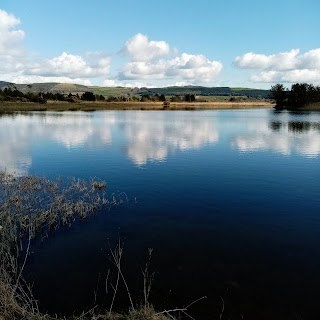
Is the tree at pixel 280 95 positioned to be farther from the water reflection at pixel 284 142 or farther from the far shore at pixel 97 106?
the water reflection at pixel 284 142

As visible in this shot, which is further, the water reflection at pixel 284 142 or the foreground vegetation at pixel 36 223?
the water reflection at pixel 284 142

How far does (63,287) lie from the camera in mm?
12539

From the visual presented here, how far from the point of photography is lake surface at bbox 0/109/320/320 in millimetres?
12016

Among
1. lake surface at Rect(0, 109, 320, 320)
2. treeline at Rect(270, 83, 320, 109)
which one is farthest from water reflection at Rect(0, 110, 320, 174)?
treeline at Rect(270, 83, 320, 109)

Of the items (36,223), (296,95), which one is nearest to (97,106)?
(296,95)

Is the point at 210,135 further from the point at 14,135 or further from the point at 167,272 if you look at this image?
the point at 167,272

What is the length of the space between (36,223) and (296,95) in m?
173

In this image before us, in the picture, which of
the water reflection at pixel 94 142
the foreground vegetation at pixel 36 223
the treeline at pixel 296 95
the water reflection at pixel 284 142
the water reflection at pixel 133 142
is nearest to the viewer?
the foreground vegetation at pixel 36 223

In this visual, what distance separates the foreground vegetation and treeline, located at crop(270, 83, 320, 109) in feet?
536

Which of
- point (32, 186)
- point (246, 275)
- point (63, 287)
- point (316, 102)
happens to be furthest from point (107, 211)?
point (316, 102)

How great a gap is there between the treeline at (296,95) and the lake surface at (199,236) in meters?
146

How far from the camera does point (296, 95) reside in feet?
568

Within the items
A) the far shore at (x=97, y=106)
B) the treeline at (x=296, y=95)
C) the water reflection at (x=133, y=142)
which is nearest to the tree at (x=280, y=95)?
the treeline at (x=296, y=95)

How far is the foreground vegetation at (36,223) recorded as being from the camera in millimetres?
9906
